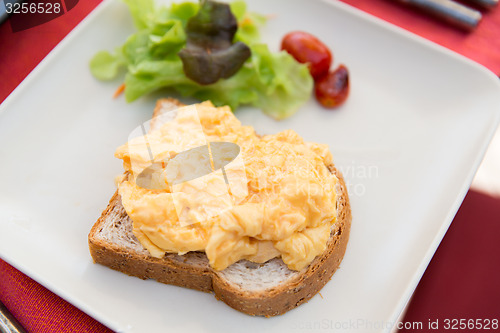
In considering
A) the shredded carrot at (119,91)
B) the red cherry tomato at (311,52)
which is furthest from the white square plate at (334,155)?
the red cherry tomato at (311,52)

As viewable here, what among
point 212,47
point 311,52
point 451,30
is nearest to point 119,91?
point 212,47

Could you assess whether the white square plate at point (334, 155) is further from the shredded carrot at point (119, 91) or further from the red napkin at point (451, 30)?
the red napkin at point (451, 30)

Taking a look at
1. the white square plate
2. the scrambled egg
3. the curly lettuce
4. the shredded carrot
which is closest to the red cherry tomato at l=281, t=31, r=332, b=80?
the curly lettuce

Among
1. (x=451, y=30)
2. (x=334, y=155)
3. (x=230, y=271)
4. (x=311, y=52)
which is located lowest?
(x=230, y=271)

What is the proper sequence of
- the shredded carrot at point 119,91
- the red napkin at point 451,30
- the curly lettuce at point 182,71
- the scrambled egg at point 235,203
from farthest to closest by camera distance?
the red napkin at point 451,30, the shredded carrot at point 119,91, the curly lettuce at point 182,71, the scrambled egg at point 235,203

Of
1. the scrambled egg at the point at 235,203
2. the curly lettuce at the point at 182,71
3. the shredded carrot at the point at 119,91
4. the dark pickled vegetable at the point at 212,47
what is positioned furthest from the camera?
the shredded carrot at the point at 119,91

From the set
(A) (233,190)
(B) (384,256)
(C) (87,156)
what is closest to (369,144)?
(B) (384,256)

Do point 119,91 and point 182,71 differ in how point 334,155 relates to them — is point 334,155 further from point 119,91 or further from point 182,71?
point 119,91
